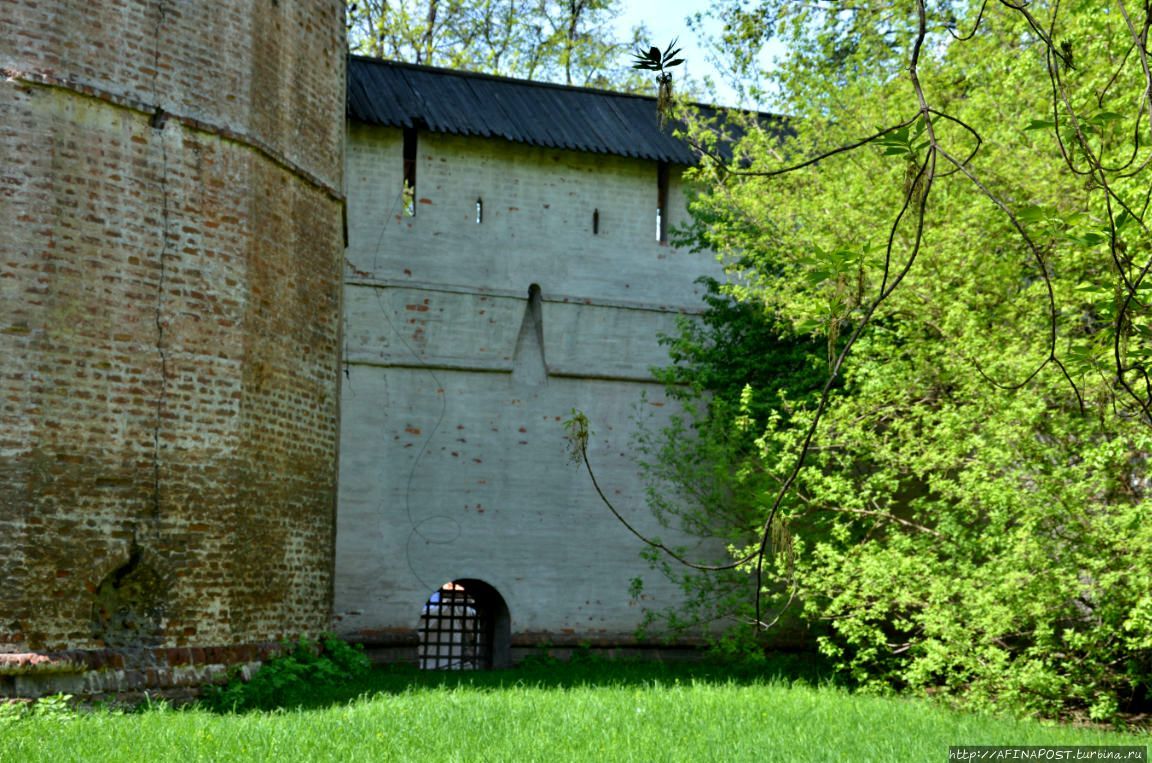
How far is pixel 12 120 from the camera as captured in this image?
29.3 feet

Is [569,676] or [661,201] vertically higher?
[661,201]

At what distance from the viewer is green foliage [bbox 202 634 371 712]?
9492mm

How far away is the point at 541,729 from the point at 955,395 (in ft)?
18.3

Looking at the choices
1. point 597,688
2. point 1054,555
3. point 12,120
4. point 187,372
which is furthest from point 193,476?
point 1054,555

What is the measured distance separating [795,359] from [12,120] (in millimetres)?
9351

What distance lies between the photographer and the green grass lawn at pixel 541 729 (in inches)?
270

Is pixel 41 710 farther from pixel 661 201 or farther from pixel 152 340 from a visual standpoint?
pixel 661 201

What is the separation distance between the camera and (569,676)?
12625 millimetres

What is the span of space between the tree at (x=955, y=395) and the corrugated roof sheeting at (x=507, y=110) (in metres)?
1.62

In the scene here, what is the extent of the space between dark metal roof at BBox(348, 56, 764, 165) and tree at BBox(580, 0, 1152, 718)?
1.60 m

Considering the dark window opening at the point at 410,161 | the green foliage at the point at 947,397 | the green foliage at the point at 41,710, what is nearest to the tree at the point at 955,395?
the green foliage at the point at 947,397

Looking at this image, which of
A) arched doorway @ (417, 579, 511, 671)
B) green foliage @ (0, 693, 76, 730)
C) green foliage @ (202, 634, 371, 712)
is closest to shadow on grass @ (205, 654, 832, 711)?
green foliage @ (202, 634, 371, 712)

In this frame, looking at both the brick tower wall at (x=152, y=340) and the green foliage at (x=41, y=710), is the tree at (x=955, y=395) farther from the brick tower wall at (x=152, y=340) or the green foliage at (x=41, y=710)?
the green foliage at (x=41, y=710)

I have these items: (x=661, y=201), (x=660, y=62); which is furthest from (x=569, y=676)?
(x=660, y=62)
